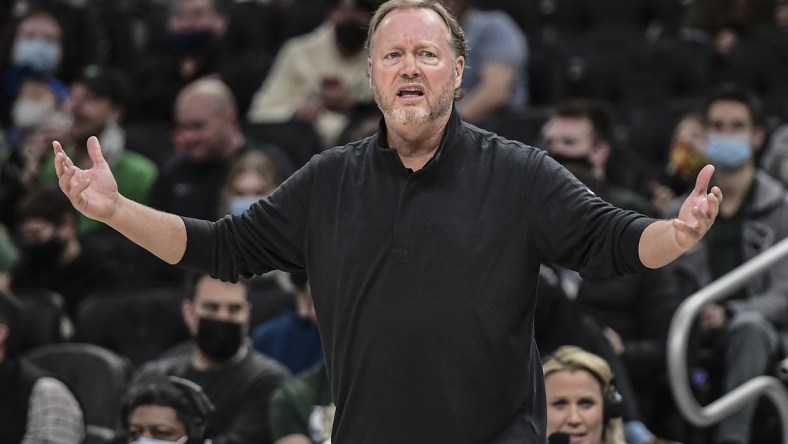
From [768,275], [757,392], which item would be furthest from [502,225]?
[768,275]

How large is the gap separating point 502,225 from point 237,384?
2.54 metres

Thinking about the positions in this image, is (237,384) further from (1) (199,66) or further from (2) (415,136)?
(1) (199,66)

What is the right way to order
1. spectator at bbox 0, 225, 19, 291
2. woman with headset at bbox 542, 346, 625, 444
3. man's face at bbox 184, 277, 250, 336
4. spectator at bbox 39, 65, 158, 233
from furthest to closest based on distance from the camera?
spectator at bbox 39, 65, 158, 233 < spectator at bbox 0, 225, 19, 291 < man's face at bbox 184, 277, 250, 336 < woman with headset at bbox 542, 346, 625, 444

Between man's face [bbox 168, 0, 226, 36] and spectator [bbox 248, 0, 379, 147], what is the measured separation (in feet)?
2.08

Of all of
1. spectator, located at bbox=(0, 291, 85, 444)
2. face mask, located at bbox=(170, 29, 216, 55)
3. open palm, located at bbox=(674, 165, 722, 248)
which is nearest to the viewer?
open palm, located at bbox=(674, 165, 722, 248)

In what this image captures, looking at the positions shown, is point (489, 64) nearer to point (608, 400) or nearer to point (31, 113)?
point (31, 113)

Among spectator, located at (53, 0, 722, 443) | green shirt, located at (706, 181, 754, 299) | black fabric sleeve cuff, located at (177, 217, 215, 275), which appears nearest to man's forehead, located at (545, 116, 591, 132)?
green shirt, located at (706, 181, 754, 299)

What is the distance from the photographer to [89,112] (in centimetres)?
766

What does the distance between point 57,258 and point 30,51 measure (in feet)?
8.29

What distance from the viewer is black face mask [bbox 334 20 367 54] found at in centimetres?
794

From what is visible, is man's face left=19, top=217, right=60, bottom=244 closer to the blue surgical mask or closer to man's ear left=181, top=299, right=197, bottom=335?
man's ear left=181, top=299, right=197, bottom=335

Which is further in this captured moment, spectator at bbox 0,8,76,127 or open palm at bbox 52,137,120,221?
spectator at bbox 0,8,76,127

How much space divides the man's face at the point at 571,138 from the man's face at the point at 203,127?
1649mm

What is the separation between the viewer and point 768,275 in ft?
19.2
